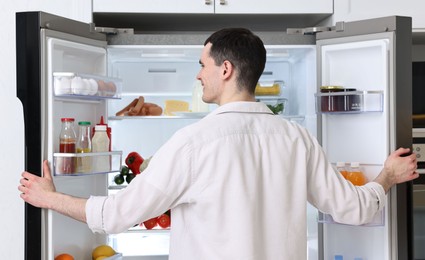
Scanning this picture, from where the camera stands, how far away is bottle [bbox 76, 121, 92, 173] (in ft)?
7.61

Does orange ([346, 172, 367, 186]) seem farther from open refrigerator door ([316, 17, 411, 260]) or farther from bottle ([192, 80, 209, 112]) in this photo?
bottle ([192, 80, 209, 112])

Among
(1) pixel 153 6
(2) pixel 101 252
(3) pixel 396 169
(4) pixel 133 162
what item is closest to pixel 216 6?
(1) pixel 153 6

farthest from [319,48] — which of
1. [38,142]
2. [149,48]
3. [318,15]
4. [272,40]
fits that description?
[38,142]

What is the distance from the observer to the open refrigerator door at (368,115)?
7.70 ft

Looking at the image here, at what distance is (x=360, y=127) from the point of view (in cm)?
252

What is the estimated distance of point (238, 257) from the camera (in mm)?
1776

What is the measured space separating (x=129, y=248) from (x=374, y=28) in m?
1.46

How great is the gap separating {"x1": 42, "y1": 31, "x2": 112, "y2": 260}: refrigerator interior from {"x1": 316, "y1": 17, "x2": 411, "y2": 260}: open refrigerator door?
0.89 meters

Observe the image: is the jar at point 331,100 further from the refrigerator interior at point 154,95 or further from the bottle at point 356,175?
the refrigerator interior at point 154,95

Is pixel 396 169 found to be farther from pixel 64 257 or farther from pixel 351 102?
pixel 64 257

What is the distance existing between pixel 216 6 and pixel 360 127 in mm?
789

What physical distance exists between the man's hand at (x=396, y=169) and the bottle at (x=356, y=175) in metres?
0.13

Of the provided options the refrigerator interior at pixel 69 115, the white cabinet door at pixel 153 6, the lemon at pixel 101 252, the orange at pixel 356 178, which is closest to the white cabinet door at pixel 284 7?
the white cabinet door at pixel 153 6

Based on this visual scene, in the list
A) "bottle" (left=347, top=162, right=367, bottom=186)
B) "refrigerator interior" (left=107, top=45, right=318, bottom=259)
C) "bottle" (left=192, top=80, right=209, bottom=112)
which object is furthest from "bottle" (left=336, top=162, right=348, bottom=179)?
"bottle" (left=192, top=80, right=209, bottom=112)
